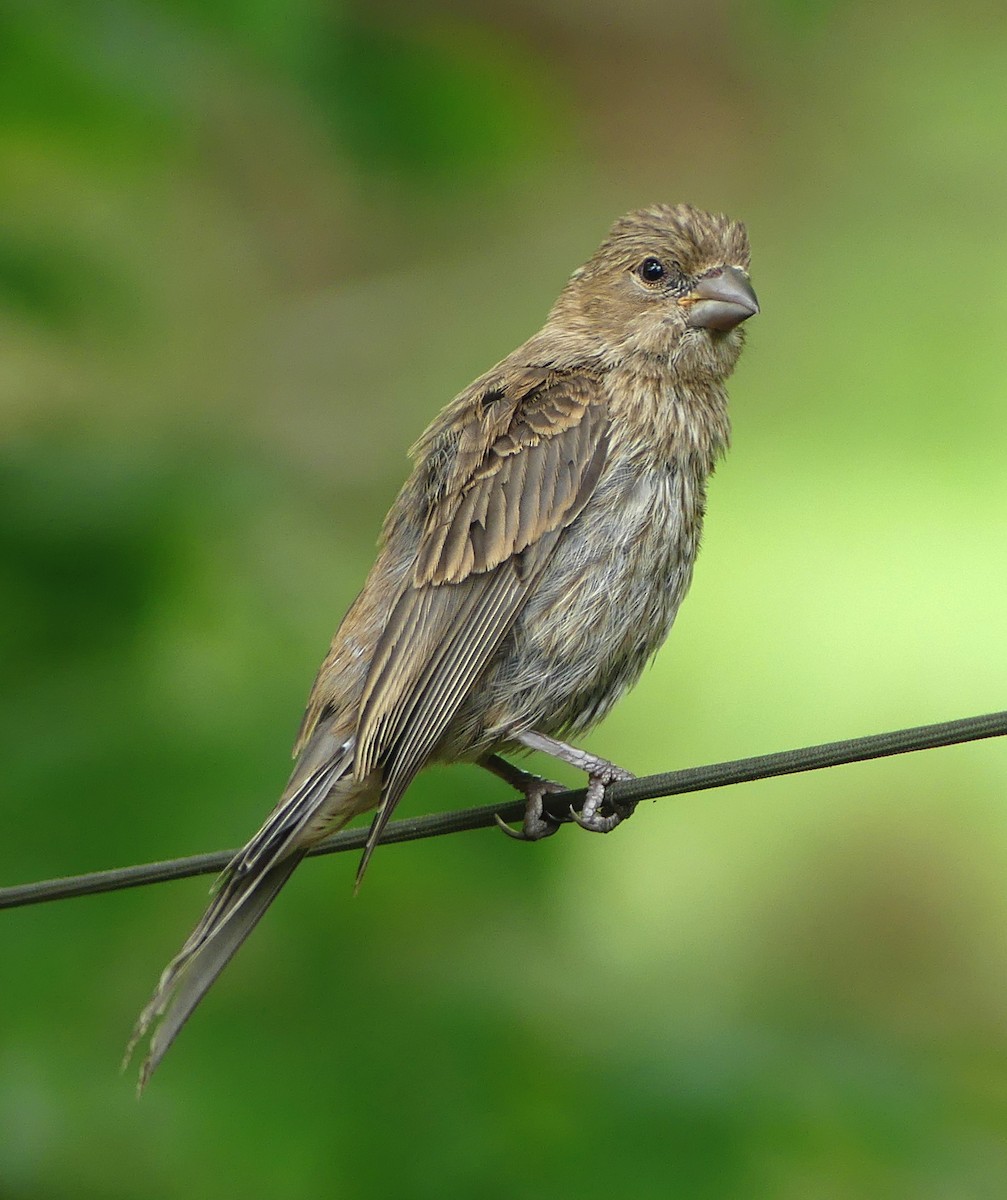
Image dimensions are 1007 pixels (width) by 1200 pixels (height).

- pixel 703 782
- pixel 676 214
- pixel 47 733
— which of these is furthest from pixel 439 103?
pixel 703 782


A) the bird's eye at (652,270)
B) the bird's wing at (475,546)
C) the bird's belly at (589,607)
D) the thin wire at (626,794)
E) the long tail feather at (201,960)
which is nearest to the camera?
the thin wire at (626,794)

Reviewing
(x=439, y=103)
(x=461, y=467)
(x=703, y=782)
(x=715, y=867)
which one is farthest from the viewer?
(x=715, y=867)

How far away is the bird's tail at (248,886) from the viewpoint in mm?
4023

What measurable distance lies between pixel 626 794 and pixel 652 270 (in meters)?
1.87

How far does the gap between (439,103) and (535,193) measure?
333 centimetres

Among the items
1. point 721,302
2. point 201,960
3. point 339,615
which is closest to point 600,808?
point 201,960

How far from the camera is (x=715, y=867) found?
7383 millimetres

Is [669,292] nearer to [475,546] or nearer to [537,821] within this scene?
[475,546]

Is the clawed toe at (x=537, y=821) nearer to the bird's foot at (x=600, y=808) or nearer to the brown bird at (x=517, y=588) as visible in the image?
the brown bird at (x=517, y=588)

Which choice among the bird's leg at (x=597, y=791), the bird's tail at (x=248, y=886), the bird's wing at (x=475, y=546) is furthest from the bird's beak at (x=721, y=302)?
the bird's tail at (x=248, y=886)

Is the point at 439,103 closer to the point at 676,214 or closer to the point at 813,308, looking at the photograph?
the point at 676,214

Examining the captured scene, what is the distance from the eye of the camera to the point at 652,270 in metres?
4.92

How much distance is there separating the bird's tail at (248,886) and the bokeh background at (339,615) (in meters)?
0.67

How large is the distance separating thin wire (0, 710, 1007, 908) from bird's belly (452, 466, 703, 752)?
9.9 inches
